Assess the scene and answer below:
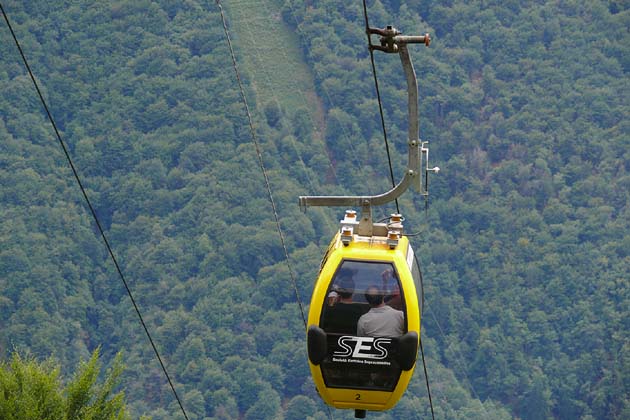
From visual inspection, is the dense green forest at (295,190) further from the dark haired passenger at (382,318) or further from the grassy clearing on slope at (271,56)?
the dark haired passenger at (382,318)

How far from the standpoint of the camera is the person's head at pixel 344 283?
19156 millimetres

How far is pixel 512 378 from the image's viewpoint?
109 metres

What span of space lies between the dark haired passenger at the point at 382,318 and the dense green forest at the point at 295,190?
260 ft

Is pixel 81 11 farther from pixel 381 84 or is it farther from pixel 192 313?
pixel 192 313

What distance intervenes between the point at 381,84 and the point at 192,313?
32244mm

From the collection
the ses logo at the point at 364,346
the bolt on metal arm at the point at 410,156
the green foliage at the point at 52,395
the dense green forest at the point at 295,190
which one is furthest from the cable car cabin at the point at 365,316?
the dense green forest at the point at 295,190

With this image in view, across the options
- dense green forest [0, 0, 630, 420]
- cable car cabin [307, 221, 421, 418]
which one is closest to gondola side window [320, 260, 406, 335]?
cable car cabin [307, 221, 421, 418]

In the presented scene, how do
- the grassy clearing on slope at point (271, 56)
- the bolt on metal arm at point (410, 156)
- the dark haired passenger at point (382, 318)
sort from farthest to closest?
the grassy clearing on slope at point (271, 56) < the dark haired passenger at point (382, 318) < the bolt on metal arm at point (410, 156)

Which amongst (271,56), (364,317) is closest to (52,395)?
(364,317)

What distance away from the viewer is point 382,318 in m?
19.1

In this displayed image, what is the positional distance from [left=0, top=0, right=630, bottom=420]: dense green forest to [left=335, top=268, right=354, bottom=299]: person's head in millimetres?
79096

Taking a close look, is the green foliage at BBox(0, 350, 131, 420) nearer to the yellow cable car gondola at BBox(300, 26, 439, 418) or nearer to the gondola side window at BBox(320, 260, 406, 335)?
the yellow cable car gondola at BBox(300, 26, 439, 418)

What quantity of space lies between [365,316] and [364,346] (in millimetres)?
360

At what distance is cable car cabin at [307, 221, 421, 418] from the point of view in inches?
752
